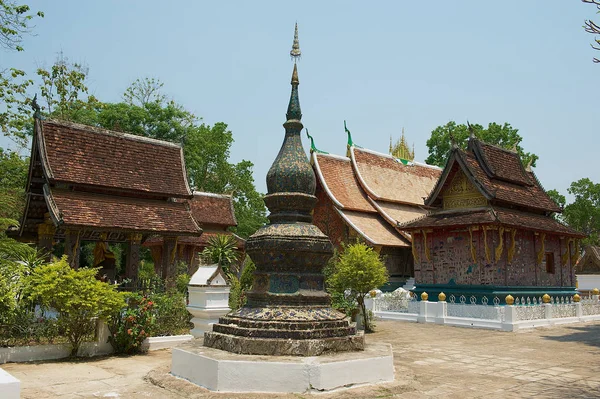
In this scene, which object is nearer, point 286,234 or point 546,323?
point 286,234

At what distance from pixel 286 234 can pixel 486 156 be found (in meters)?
15.4

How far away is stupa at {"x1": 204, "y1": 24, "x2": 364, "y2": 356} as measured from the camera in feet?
21.2

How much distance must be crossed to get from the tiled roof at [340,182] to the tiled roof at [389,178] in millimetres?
420

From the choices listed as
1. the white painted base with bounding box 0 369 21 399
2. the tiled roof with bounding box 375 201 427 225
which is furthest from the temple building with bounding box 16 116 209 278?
the tiled roof with bounding box 375 201 427 225

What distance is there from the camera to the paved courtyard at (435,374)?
20.4 ft

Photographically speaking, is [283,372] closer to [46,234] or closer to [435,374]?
[435,374]

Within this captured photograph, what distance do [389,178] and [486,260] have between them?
1088 centimetres

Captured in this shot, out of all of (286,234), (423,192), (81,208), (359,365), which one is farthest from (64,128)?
(423,192)

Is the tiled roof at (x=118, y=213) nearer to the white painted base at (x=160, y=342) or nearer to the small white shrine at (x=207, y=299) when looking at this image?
the small white shrine at (x=207, y=299)

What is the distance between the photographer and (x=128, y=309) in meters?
9.89

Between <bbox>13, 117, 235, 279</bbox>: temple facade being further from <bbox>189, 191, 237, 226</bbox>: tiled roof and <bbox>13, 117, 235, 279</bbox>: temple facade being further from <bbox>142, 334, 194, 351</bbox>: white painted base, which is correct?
<bbox>189, 191, 237, 226</bbox>: tiled roof

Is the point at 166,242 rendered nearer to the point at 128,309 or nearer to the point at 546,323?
the point at 128,309

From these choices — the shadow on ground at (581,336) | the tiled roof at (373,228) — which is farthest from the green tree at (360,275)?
the tiled roof at (373,228)

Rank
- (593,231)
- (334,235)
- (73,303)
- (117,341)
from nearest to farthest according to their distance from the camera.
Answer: (73,303), (117,341), (334,235), (593,231)
